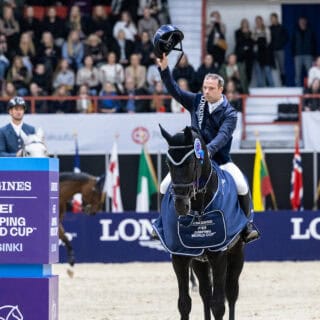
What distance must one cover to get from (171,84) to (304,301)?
15.3ft

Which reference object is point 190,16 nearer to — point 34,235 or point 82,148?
point 82,148

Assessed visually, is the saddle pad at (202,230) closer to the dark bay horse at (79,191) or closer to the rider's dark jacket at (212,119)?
the rider's dark jacket at (212,119)

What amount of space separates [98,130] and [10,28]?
3.74 metres

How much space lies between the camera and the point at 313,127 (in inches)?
1054

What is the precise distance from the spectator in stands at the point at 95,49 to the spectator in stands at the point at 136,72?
763mm

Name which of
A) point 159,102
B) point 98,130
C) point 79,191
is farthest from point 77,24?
point 79,191

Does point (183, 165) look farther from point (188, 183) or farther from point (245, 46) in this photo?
point (245, 46)

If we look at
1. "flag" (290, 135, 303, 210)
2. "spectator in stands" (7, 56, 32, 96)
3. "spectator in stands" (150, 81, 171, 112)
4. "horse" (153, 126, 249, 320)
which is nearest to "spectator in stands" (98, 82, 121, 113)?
"spectator in stands" (150, 81, 171, 112)

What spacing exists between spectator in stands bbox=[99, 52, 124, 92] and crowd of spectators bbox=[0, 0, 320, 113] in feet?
0.07

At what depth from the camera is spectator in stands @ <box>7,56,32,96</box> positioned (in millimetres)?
27547

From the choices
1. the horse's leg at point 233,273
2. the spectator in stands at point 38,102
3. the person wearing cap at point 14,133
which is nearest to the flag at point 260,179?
the spectator in stands at point 38,102

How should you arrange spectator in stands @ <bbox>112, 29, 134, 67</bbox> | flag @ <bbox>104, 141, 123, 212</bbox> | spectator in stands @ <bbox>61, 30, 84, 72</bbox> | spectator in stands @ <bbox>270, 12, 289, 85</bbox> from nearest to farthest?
1. flag @ <bbox>104, 141, 123, 212</bbox>
2. spectator in stands @ <bbox>61, 30, 84, 72</bbox>
3. spectator in stands @ <bbox>112, 29, 134, 67</bbox>
4. spectator in stands @ <bbox>270, 12, 289, 85</bbox>

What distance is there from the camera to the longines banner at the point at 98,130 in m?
26.6

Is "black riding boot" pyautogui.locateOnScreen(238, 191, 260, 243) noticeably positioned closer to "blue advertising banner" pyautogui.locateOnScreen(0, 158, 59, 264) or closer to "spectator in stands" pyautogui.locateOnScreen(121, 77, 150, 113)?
"blue advertising banner" pyautogui.locateOnScreen(0, 158, 59, 264)
